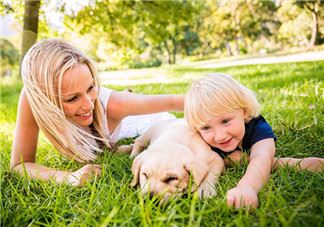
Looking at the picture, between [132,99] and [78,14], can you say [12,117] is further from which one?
[132,99]

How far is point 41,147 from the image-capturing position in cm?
375

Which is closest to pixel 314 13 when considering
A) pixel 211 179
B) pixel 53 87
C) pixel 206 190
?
pixel 211 179

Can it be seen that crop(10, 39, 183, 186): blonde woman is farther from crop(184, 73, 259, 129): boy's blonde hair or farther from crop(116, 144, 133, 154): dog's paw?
crop(184, 73, 259, 129): boy's blonde hair

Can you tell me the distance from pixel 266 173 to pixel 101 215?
104 centimetres

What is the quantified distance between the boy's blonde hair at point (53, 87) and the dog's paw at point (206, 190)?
46.9 inches

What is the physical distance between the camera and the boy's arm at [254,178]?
69.0 inches

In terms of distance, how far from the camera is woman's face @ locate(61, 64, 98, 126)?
264cm

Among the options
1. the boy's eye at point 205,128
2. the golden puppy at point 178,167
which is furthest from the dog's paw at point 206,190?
the boy's eye at point 205,128

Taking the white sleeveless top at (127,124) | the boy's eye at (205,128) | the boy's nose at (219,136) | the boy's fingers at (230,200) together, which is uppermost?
the boy's eye at (205,128)

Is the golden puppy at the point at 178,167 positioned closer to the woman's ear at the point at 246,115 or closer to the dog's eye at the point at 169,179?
the dog's eye at the point at 169,179

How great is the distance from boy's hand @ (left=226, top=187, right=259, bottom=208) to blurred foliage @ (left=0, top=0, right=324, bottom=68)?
7.44 ft

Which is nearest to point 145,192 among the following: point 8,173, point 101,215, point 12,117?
point 101,215

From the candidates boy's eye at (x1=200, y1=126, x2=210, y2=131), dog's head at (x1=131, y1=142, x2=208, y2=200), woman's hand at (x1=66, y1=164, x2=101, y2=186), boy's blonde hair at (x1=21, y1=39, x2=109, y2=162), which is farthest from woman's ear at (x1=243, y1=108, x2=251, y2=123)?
boy's blonde hair at (x1=21, y1=39, x2=109, y2=162)

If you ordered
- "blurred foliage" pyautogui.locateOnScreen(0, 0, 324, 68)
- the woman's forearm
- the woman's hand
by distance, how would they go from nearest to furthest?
the woman's hand → the woman's forearm → "blurred foliage" pyautogui.locateOnScreen(0, 0, 324, 68)
